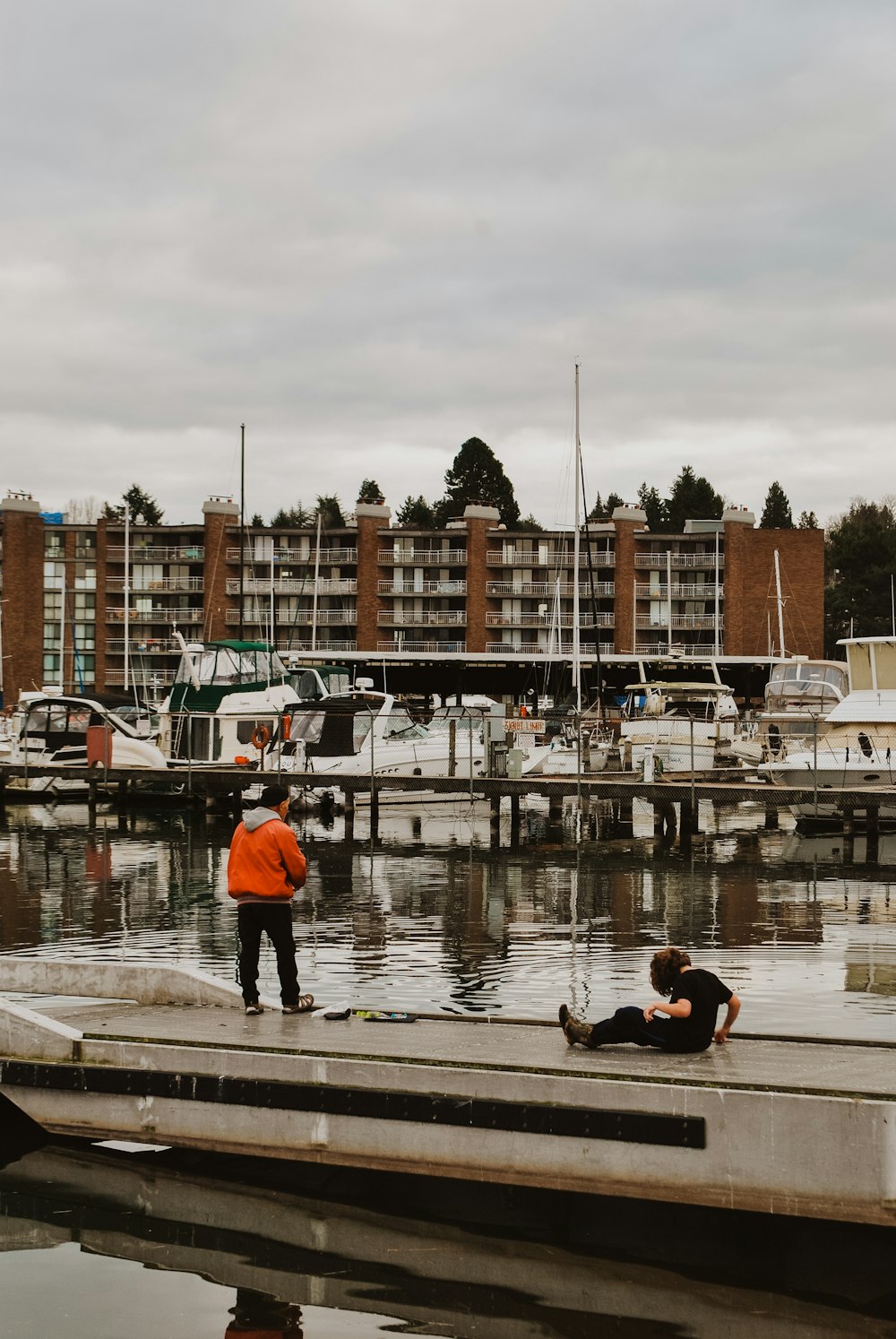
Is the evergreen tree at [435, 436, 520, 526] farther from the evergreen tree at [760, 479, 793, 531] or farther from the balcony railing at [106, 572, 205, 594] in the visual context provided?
the balcony railing at [106, 572, 205, 594]

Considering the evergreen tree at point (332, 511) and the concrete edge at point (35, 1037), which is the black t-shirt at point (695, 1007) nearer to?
the concrete edge at point (35, 1037)

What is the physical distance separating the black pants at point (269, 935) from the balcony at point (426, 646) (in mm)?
86608

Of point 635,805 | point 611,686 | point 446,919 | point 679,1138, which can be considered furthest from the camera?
point 611,686

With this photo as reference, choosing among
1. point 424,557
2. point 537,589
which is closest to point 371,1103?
point 537,589

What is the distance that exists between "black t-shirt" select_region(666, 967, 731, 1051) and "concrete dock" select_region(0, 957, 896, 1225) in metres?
0.11

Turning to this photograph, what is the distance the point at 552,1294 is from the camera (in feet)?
27.3

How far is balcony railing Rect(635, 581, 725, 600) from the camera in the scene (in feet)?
327

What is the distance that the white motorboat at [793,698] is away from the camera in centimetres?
4178

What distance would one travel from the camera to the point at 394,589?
9981cm

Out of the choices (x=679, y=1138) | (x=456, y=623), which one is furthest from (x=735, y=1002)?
(x=456, y=623)

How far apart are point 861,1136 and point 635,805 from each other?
3908 cm

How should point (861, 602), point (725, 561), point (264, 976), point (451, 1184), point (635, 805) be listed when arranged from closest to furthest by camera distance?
point (451, 1184)
point (264, 976)
point (635, 805)
point (725, 561)
point (861, 602)

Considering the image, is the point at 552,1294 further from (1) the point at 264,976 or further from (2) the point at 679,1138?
(1) the point at 264,976

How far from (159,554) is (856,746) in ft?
243
